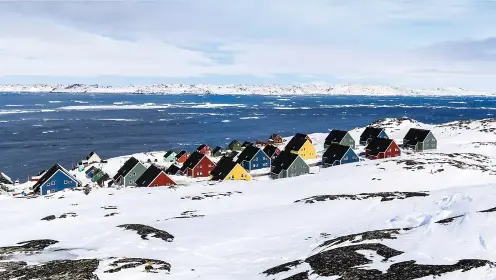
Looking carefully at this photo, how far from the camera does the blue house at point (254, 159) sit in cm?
8388

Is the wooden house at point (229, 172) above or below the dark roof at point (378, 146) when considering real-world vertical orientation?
below

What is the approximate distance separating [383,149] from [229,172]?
1358 inches

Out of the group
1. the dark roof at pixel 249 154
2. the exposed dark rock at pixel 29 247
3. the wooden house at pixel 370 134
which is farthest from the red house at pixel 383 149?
the exposed dark rock at pixel 29 247

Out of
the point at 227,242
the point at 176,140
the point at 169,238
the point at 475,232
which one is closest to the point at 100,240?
the point at 169,238

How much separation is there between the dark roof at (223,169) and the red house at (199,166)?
234 inches

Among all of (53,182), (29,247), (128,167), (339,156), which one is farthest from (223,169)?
(29,247)

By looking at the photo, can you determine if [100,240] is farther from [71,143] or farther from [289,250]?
[71,143]

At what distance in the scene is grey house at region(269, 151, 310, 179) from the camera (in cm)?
7325

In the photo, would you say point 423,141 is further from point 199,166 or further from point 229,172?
point 199,166

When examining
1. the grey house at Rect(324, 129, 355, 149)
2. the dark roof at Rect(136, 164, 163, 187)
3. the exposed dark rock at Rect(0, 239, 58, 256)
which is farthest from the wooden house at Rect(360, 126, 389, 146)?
the exposed dark rock at Rect(0, 239, 58, 256)

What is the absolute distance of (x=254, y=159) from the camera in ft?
277

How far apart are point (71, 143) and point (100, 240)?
11467cm

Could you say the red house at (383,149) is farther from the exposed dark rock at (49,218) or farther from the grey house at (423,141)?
the exposed dark rock at (49,218)

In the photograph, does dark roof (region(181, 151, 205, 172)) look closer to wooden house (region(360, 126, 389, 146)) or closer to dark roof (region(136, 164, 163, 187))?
dark roof (region(136, 164, 163, 187))
